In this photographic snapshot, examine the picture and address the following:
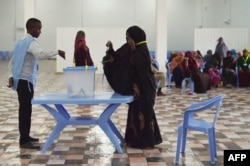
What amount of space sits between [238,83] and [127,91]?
22.3 ft

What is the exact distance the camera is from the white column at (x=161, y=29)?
1332 centimetres

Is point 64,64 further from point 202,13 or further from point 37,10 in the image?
point 202,13

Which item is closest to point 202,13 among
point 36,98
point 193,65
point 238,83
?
point 238,83

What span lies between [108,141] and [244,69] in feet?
21.3

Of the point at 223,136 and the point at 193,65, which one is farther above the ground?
the point at 193,65

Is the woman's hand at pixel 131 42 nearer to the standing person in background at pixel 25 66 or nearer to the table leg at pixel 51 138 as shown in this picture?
the standing person in background at pixel 25 66

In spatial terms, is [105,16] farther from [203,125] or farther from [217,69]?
[203,125]

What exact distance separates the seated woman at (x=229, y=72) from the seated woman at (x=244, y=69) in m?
0.15

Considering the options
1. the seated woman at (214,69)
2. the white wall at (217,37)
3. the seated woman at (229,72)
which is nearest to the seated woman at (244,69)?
the seated woman at (229,72)

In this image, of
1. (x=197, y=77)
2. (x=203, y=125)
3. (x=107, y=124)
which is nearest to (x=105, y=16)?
(x=197, y=77)

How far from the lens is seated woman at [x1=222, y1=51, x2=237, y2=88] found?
10.6 m

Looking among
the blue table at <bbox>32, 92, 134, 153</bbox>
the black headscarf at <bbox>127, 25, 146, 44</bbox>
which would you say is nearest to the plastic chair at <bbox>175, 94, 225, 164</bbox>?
the blue table at <bbox>32, 92, 134, 153</bbox>

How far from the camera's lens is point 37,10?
821 inches

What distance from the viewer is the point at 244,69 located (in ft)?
35.0
